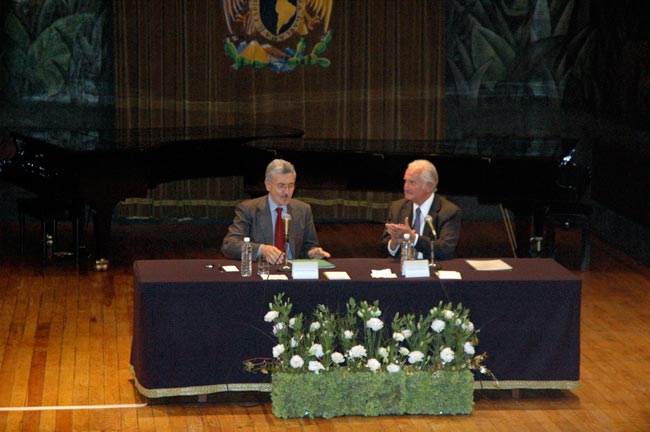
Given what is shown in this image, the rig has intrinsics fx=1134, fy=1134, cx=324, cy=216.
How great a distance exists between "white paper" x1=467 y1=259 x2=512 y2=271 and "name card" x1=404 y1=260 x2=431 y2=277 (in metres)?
0.40

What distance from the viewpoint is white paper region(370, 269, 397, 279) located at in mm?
6349

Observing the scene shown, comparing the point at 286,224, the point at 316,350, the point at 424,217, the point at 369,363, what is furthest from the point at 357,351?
the point at 424,217

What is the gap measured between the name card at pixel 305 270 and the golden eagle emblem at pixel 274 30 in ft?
21.6

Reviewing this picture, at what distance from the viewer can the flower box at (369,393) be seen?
6.09 metres

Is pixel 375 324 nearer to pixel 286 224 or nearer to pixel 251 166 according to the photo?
pixel 286 224

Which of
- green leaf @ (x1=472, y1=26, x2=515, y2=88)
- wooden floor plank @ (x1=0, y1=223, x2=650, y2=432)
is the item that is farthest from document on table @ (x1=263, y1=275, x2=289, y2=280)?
green leaf @ (x1=472, y1=26, x2=515, y2=88)

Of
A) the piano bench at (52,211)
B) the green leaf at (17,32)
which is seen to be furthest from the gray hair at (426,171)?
the green leaf at (17,32)

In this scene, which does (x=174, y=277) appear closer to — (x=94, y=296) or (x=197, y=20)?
(x=94, y=296)

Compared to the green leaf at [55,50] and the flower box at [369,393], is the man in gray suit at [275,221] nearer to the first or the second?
the flower box at [369,393]

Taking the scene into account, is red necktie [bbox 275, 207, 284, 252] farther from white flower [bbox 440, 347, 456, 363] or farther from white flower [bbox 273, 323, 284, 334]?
white flower [bbox 440, 347, 456, 363]

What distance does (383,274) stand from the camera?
6.39 meters

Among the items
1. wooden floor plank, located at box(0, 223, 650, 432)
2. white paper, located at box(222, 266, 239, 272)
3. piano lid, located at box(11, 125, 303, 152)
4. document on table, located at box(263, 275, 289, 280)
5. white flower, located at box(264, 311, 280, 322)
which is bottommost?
wooden floor plank, located at box(0, 223, 650, 432)

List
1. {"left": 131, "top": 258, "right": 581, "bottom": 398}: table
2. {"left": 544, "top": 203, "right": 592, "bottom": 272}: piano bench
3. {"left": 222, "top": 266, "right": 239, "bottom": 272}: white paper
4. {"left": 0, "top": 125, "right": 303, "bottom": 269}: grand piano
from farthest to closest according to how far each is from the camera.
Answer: {"left": 544, "top": 203, "right": 592, "bottom": 272}: piano bench, {"left": 0, "top": 125, "right": 303, "bottom": 269}: grand piano, {"left": 222, "top": 266, "right": 239, "bottom": 272}: white paper, {"left": 131, "top": 258, "right": 581, "bottom": 398}: table

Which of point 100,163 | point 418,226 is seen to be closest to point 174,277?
point 418,226
